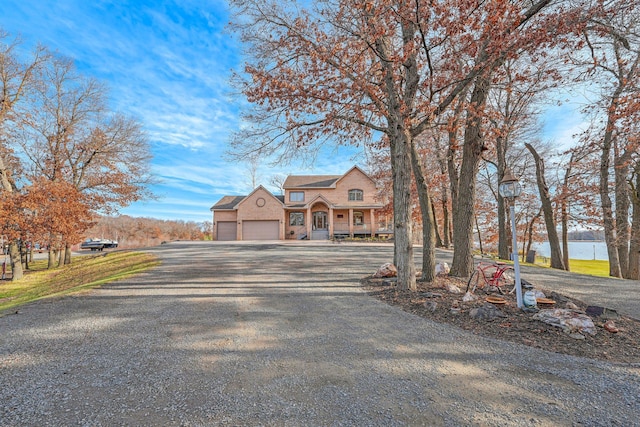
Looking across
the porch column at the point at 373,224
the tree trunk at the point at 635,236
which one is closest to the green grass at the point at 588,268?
the tree trunk at the point at 635,236

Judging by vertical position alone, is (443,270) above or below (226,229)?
below

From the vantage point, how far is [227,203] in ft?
94.1

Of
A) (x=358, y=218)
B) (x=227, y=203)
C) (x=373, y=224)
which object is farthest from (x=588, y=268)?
(x=227, y=203)

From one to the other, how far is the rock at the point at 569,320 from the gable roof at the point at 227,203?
2586 cm

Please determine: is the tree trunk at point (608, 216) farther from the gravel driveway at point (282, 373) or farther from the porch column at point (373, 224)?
the porch column at point (373, 224)

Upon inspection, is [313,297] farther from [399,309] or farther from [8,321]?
[8,321]

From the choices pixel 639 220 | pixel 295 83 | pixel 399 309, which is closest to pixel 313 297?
pixel 399 309

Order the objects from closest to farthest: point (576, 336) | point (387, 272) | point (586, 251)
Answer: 1. point (576, 336)
2. point (387, 272)
3. point (586, 251)

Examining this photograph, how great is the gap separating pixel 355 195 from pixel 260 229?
387 inches

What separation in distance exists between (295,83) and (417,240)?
23.5 m

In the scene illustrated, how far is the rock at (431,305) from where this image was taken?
16.5ft

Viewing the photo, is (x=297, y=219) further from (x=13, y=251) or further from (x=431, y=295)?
(x=431, y=295)

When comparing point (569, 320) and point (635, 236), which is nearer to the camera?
point (569, 320)

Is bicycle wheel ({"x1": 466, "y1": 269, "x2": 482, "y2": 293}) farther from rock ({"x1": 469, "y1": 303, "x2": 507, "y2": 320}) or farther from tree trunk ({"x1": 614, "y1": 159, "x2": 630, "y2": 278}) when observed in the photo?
tree trunk ({"x1": 614, "y1": 159, "x2": 630, "y2": 278})
